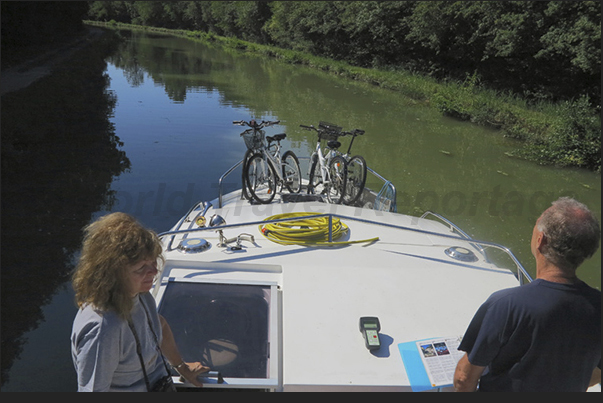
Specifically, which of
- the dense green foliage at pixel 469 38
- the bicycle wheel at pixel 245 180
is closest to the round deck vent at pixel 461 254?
the bicycle wheel at pixel 245 180

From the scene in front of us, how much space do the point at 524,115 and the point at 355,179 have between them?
11.4m

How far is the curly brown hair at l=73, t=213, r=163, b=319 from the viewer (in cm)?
173

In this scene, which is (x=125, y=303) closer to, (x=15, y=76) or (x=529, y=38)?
(x=15, y=76)

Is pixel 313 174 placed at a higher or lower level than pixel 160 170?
higher

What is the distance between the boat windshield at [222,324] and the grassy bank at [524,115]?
11.7m

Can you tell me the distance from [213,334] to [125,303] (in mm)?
928

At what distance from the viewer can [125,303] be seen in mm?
1766

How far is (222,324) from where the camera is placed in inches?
104

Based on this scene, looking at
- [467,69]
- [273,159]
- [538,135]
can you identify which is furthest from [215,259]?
[467,69]

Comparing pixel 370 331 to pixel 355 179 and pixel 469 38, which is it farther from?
pixel 469 38

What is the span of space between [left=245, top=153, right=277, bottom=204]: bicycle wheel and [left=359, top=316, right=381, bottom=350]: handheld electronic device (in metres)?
3.39

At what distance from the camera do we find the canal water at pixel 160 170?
5395mm

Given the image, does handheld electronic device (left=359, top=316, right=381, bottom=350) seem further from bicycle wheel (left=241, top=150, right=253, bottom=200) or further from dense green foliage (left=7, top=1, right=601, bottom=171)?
dense green foliage (left=7, top=1, right=601, bottom=171)

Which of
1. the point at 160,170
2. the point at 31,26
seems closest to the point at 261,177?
the point at 160,170
